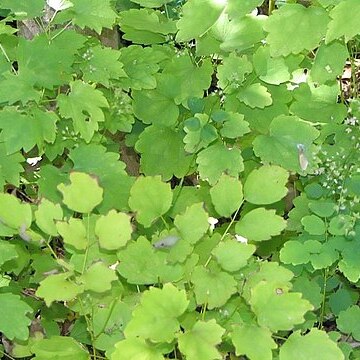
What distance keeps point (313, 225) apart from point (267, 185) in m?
0.27

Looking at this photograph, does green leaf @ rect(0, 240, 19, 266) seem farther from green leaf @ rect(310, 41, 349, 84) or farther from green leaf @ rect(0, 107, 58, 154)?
green leaf @ rect(310, 41, 349, 84)

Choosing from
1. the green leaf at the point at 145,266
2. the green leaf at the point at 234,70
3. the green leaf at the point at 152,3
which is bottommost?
the green leaf at the point at 145,266

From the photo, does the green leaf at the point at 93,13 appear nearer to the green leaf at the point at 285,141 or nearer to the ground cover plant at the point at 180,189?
the ground cover plant at the point at 180,189

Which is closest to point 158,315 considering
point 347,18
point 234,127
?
point 234,127

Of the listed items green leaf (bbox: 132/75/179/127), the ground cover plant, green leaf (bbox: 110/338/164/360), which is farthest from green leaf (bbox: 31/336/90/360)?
green leaf (bbox: 132/75/179/127)

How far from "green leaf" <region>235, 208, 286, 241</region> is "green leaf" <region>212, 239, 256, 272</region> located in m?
0.05

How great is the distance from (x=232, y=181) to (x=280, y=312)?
0.32 meters

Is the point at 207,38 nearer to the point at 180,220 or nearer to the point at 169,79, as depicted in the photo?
the point at 169,79

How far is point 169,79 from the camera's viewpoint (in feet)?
6.91

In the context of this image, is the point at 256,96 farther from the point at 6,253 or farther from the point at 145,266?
the point at 6,253

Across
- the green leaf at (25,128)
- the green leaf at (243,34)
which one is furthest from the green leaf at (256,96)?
the green leaf at (25,128)

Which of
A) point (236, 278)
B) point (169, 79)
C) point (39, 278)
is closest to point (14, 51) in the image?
point (169, 79)

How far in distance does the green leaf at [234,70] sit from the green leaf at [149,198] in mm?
556

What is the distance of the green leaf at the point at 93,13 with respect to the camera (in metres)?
1.88
